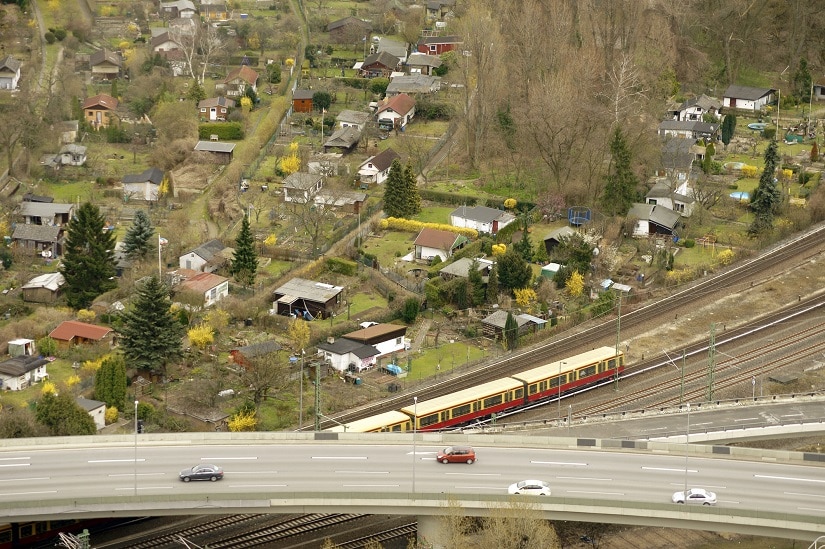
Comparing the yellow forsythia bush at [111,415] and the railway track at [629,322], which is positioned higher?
the railway track at [629,322]

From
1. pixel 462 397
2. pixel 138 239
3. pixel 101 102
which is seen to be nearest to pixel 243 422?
pixel 462 397

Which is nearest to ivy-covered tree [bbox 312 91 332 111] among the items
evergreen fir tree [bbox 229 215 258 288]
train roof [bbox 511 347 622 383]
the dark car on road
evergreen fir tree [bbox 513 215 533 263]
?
evergreen fir tree [bbox 513 215 533 263]

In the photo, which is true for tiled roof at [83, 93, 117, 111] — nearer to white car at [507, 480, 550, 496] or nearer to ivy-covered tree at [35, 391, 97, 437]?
ivy-covered tree at [35, 391, 97, 437]

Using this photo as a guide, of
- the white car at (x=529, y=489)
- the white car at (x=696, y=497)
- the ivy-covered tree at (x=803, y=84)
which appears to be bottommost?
the white car at (x=696, y=497)

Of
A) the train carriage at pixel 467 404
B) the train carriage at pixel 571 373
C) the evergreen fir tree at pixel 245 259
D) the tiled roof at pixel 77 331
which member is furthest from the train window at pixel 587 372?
the tiled roof at pixel 77 331

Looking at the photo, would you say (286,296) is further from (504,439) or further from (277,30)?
(277,30)

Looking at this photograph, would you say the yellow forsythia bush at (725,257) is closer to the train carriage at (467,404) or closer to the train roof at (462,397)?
the train roof at (462,397)

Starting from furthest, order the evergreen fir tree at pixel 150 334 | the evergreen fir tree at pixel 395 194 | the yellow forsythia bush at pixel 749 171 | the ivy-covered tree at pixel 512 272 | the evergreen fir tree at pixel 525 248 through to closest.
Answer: the yellow forsythia bush at pixel 749 171 < the evergreen fir tree at pixel 395 194 < the evergreen fir tree at pixel 525 248 < the ivy-covered tree at pixel 512 272 < the evergreen fir tree at pixel 150 334

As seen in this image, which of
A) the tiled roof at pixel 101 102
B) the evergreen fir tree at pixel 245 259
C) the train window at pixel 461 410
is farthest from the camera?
the tiled roof at pixel 101 102

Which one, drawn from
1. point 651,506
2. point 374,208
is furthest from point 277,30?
point 651,506
